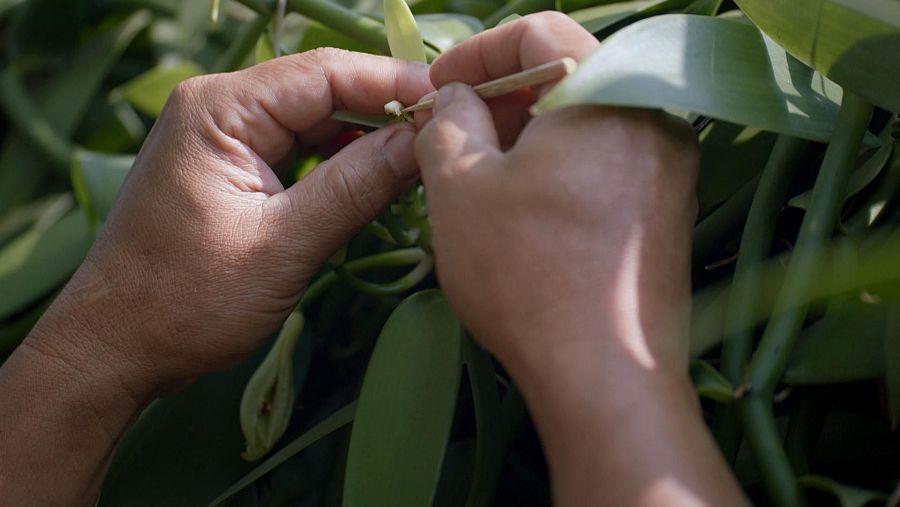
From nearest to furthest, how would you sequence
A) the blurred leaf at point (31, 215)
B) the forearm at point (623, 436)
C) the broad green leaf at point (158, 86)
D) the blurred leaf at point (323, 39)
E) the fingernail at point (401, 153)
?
the forearm at point (623, 436), the fingernail at point (401, 153), the blurred leaf at point (323, 39), the broad green leaf at point (158, 86), the blurred leaf at point (31, 215)

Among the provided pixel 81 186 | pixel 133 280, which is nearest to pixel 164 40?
pixel 81 186

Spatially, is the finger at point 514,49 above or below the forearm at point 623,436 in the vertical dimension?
above

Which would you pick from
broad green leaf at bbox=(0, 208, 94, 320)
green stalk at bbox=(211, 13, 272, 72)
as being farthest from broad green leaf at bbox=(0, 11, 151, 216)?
green stalk at bbox=(211, 13, 272, 72)

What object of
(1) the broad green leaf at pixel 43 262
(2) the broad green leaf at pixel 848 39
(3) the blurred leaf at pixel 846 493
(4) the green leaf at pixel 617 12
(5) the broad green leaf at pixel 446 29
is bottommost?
(1) the broad green leaf at pixel 43 262

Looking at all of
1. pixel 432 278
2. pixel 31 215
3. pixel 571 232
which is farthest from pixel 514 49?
pixel 31 215

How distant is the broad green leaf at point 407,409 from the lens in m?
0.56

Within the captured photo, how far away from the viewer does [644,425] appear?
0.41 m

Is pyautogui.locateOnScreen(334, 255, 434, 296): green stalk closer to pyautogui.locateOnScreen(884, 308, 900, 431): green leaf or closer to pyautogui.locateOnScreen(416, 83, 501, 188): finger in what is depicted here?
pyautogui.locateOnScreen(416, 83, 501, 188): finger

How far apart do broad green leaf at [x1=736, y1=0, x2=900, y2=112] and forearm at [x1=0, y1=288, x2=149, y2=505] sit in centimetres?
46

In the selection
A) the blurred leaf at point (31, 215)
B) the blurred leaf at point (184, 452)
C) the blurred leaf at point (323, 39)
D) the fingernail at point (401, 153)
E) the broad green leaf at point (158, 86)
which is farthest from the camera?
the blurred leaf at point (31, 215)

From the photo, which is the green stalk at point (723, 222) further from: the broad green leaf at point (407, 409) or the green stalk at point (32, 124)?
the green stalk at point (32, 124)

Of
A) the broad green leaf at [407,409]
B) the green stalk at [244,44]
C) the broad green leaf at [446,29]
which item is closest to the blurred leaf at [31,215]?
the green stalk at [244,44]

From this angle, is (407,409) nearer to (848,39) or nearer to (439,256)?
(439,256)

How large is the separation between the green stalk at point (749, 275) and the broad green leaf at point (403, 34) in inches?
9.4
